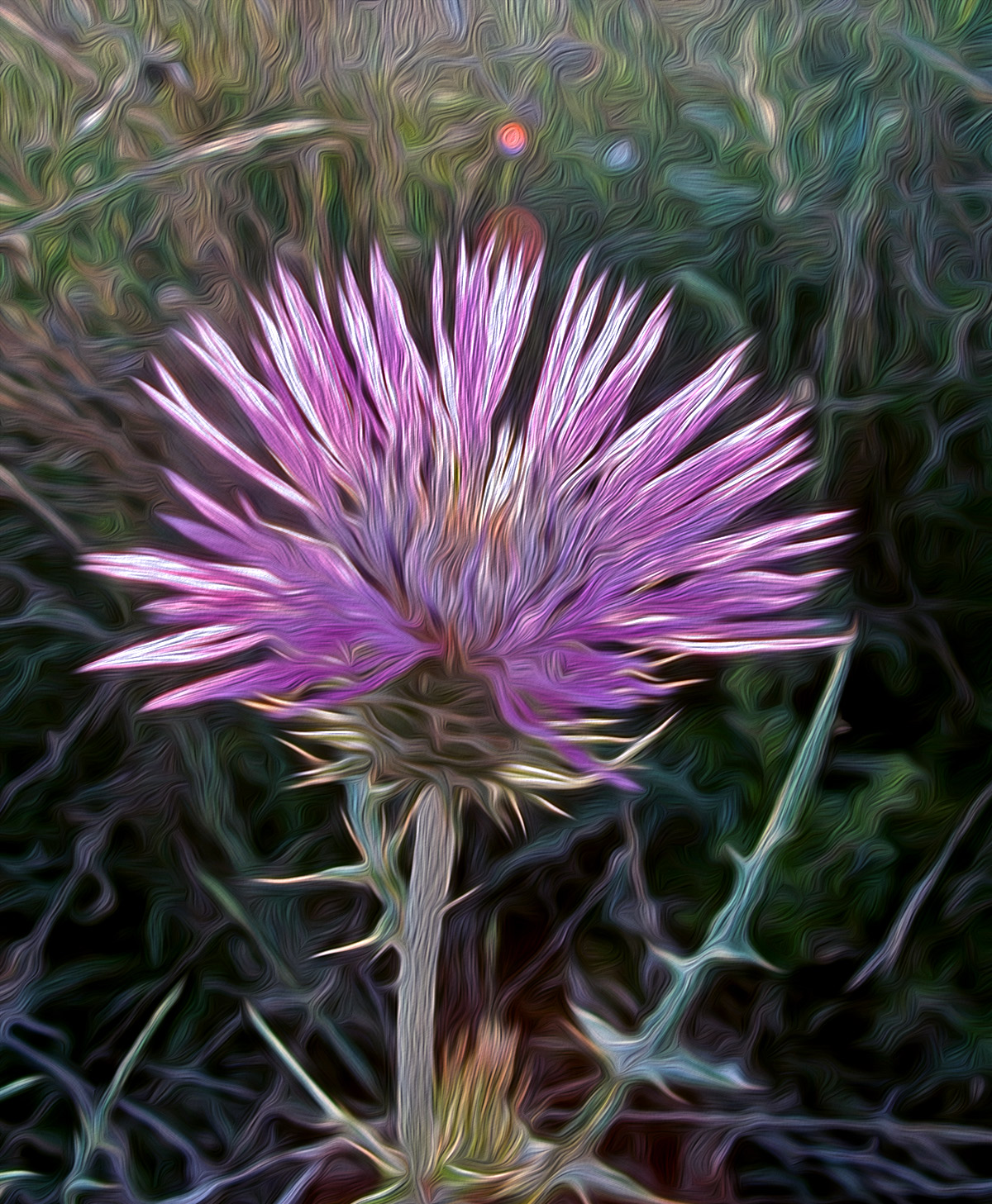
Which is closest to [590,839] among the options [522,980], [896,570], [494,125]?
[522,980]

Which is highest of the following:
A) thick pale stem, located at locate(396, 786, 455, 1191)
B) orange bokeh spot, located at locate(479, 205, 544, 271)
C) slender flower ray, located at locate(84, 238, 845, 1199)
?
orange bokeh spot, located at locate(479, 205, 544, 271)

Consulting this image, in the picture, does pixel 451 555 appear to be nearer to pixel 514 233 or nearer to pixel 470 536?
pixel 470 536

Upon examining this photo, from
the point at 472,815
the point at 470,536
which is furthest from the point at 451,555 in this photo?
the point at 472,815

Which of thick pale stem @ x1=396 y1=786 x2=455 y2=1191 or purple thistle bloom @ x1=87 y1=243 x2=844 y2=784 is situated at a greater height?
purple thistle bloom @ x1=87 y1=243 x2=844 y2=784

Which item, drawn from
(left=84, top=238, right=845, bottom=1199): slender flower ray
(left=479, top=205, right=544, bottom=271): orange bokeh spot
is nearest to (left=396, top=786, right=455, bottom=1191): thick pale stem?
(left=84, top=238, right=845, bottom=1199): slender flower ray

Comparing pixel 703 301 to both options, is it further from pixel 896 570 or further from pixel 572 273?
pixel 896 570

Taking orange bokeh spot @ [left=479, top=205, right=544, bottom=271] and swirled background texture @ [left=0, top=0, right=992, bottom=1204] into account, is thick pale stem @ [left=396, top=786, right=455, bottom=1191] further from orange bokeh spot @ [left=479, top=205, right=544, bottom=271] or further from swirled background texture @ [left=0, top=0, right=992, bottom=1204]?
orange bokeh spot @ [left=479, top=205, right=544, bottom=271]

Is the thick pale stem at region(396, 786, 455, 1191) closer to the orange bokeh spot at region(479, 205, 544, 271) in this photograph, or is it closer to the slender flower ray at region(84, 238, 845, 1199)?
the slender flower ray at region(84, 238, 845, 1199)

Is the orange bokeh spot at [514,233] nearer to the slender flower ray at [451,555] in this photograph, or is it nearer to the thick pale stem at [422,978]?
the slender flower ray at [451,555]

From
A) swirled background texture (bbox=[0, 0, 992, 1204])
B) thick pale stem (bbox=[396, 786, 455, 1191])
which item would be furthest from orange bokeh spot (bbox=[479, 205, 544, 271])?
thick pale stem (bbox=[396, 786, 455, 1191])
